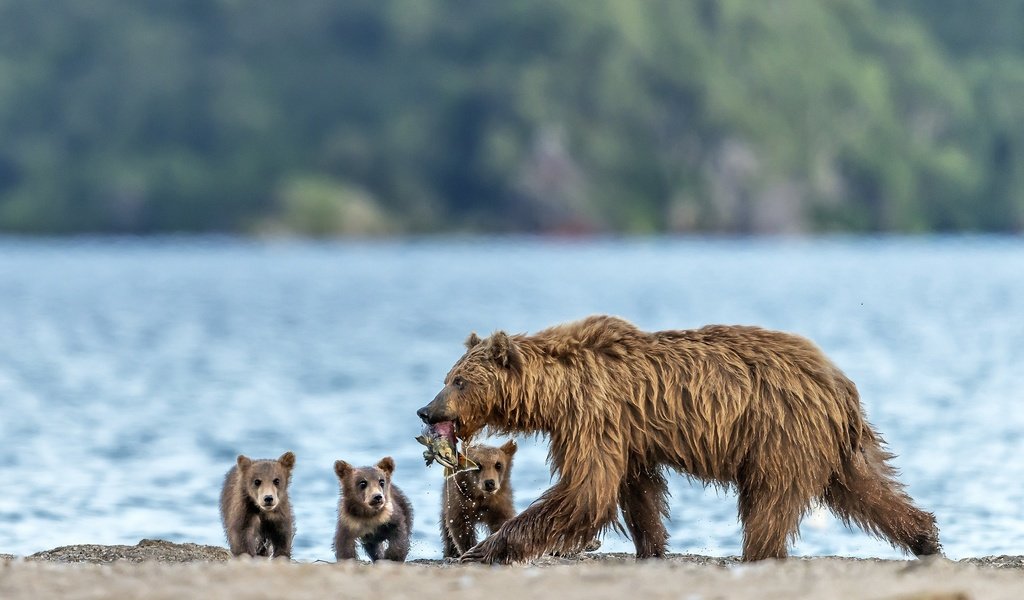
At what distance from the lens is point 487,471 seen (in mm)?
13359

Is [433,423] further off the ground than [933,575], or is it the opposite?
[433,423]

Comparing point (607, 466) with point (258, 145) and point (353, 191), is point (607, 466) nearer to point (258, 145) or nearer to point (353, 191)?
point (353, 191)

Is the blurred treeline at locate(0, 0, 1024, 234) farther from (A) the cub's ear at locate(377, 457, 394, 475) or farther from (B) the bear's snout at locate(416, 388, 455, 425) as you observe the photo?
(B) the bear's snout at locate(416, 388, 455, 425)

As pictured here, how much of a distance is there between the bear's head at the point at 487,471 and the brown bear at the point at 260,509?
1419 mm

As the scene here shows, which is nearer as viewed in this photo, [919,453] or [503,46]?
[919,453]

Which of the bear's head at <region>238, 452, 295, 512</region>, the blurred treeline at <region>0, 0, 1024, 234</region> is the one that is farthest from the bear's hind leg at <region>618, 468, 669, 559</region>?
the blurred treeline at <region>0, 0, 1024, 234</region>

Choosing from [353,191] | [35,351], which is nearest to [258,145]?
[353,191]

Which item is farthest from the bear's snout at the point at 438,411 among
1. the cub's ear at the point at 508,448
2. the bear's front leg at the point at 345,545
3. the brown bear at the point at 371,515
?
the cub's ear at the point at 508,448

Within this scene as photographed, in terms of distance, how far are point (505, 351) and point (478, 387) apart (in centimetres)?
32

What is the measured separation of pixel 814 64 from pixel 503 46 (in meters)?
35.2

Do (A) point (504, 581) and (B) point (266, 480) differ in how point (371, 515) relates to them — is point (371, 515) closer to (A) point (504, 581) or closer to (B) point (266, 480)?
(B) point (266, 480)

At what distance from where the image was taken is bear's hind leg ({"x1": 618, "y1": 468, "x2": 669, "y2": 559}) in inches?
485

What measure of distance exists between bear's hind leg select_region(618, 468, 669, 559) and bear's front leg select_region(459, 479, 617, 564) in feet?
2.31

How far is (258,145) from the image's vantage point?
194 meters
